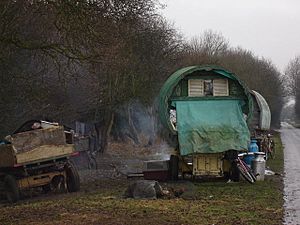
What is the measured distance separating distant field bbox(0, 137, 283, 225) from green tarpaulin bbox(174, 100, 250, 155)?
135 centimetres

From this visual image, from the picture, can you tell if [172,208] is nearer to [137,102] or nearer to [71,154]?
[71,154]

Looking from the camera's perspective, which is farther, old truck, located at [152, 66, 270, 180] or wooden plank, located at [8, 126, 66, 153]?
old truck, located at [152, 66, 270, 180]

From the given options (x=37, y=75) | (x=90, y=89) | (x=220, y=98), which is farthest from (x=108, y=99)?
(x=220, y=98)

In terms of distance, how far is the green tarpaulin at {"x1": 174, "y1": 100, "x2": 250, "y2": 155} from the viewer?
15844 mm

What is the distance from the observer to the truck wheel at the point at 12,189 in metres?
14.8

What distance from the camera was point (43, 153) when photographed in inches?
603

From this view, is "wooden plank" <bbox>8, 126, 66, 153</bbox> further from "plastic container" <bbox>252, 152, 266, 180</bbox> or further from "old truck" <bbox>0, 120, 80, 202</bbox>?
"plastic container" <bbox>252, 152, 266, 180</bbox>

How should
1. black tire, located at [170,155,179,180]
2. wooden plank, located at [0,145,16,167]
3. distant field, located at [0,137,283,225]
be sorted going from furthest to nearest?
black tire, located at [170,155,179,180], wooden plank, located at [0,145,16,167], distant field, located at [0,137,283,225]

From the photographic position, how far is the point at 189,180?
16750 mm

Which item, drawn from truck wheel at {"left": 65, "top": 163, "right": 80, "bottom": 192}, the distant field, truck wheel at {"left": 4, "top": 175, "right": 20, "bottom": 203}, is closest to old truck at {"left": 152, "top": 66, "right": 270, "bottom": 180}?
the distant field

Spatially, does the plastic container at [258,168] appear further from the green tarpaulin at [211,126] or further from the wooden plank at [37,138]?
the wooden plank at [37,138]

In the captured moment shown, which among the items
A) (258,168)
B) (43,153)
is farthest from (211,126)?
(43,153)

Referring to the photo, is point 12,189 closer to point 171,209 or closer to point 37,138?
point 37,138

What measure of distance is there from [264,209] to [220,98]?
6087mm
